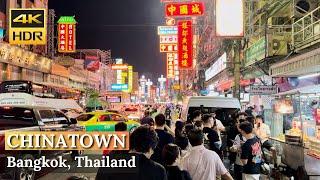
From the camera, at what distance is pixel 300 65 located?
14.7m

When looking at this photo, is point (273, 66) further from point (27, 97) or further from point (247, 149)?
point (27, 97)

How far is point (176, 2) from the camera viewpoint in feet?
116

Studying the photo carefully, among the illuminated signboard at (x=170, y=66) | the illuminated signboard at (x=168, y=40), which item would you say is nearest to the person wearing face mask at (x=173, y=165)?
the illuminated signboard at (x=168, y=40)

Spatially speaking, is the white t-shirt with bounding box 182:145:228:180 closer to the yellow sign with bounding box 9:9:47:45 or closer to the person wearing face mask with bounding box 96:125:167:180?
the person wearing face mask with bounding box 96:125:167:180

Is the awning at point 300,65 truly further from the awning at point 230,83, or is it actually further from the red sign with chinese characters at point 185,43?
the red sign with chinese characters at point 185,43

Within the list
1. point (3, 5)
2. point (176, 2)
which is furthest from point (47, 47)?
point (176, 2)

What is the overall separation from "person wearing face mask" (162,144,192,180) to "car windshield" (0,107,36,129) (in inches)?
284

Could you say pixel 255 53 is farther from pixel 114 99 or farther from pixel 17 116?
pixel 114 99

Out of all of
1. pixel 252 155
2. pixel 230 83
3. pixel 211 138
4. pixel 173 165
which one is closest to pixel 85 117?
pixel 230 83

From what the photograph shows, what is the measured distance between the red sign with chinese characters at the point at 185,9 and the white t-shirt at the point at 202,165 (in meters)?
29.8

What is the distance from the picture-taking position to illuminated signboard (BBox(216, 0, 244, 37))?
2091 cm

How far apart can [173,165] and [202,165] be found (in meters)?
0.92

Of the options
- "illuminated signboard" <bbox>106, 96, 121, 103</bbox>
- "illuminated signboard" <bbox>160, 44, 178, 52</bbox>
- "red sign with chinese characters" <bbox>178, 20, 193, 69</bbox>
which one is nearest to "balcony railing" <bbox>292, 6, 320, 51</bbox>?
"red sign with chinese characters" <bbox>178, 20, 193, 69</bbox>

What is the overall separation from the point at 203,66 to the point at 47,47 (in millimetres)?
20914
